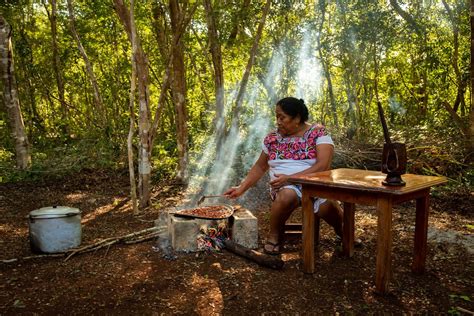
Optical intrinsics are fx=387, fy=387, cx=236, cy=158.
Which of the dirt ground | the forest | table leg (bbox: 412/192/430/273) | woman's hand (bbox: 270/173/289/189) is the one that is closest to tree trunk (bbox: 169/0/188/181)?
the forest

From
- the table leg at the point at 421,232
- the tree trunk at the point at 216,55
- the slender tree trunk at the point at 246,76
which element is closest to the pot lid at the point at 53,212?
the table leg at the point at 421,232

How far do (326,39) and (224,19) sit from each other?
10.3ft

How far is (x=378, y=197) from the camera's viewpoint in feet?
8.70

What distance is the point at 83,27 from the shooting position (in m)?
11.0

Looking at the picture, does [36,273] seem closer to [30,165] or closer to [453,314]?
[453,314]

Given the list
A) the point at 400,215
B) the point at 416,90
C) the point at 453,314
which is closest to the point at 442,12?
the point at 416,90

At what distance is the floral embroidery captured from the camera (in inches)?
143

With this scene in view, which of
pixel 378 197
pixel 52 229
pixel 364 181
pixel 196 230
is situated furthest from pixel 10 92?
pixel 378 197

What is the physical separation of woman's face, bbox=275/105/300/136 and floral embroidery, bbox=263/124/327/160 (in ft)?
0.28

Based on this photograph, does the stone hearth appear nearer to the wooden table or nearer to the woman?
the woman

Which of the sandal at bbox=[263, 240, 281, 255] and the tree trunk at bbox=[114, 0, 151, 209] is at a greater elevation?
the tree trunk at bbox=[114, 0, 151, 209]

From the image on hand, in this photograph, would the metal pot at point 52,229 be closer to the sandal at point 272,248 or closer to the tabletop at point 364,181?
the sandal at point 272,248

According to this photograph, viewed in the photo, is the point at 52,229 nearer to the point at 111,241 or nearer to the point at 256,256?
the point at 111,241

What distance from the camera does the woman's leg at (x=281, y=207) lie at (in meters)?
3.45
